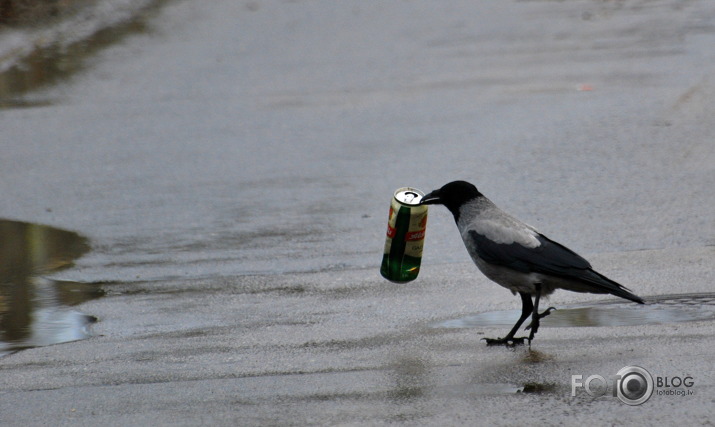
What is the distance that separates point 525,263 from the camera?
5.70 m

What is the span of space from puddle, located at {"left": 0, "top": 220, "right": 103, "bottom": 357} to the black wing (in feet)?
8.23

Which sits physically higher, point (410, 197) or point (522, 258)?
point (410, 197)

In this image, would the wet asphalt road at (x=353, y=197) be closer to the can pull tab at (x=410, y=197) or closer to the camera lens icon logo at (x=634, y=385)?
the camera lens icon logo at (x=634, y=385)

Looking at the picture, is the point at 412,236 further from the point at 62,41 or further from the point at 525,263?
the point at 62,41

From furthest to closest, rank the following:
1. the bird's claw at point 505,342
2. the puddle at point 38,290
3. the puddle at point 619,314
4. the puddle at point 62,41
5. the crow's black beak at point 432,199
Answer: the puddle at point 62,41
the puddle at point 38,290
the crow's black beak at point 432,199
the puddle at point 619,314
the bird's claw at point 505,342

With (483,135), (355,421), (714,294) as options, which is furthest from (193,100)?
(355,421)

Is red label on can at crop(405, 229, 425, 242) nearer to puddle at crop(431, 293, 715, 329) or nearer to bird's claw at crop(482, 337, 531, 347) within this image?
puddle at crop(431, 293, 715, 329)

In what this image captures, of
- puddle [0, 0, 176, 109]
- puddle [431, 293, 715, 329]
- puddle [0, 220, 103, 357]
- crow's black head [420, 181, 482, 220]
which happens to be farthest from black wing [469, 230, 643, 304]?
puddle [0, 0, 176, 109]

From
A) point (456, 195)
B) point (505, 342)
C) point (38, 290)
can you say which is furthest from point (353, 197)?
point (505, 342)

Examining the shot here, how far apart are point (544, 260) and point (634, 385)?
0.96 m

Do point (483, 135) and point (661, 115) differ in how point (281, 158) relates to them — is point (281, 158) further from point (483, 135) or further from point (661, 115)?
point (661, 115)

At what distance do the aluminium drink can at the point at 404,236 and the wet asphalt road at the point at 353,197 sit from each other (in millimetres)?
275

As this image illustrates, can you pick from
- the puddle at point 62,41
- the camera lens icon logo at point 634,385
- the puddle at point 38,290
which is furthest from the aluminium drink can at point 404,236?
the puddle at point 62,41

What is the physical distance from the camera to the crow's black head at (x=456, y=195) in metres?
6.09
